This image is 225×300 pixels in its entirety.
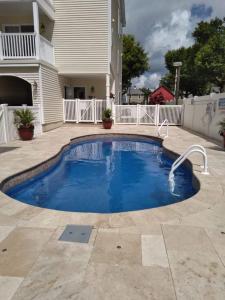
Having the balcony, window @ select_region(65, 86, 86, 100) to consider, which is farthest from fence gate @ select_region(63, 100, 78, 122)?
the balcony

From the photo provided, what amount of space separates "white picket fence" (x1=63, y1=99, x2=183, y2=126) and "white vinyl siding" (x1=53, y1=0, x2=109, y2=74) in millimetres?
2113

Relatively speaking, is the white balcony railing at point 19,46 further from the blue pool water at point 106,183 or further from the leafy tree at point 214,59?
the leafy tree at point 214,59

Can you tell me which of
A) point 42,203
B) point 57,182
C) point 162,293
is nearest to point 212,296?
point 162,293

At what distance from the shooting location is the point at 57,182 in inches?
248

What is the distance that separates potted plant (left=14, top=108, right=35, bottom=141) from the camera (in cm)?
944

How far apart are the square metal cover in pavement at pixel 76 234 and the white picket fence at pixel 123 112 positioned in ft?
41.0

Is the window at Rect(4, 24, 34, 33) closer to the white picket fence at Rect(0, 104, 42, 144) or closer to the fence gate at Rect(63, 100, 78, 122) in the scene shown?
the fence gate at Rect(63, 100, 78, 122)

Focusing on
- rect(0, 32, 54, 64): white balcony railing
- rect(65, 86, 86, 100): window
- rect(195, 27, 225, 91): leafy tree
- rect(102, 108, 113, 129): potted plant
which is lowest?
rect(102, 108, 113, 129): potted plant

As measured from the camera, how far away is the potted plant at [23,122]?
944 cm

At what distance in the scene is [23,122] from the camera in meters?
9.52

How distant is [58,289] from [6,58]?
1239 centimetres

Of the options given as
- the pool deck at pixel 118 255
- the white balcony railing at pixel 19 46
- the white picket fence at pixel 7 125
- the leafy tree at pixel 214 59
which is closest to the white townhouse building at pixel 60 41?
the white balcony railing at pixel 19 46

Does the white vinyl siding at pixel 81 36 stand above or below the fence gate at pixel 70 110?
above

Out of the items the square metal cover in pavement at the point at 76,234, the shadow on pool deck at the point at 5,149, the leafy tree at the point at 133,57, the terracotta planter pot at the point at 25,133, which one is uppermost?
the leafy tree at the point at 133,57
